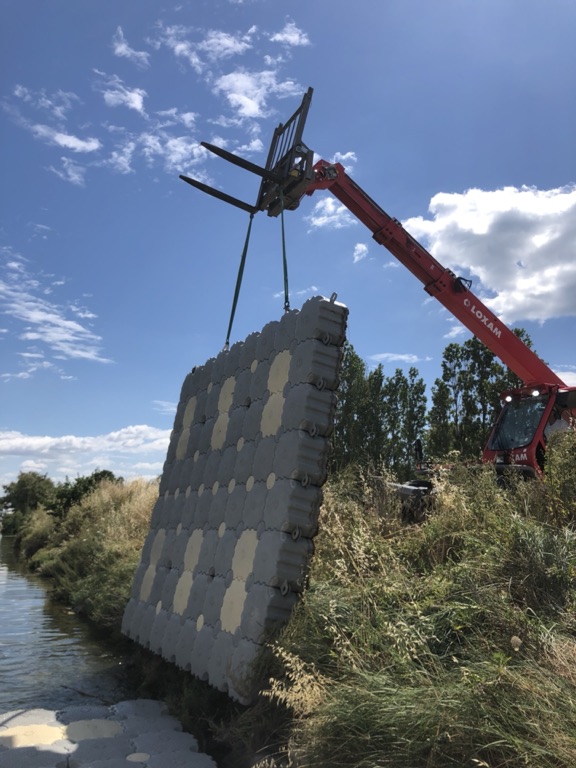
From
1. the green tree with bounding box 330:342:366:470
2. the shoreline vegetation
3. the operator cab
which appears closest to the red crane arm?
the operator cab

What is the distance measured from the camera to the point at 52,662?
8.61 metres

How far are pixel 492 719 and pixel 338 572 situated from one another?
6.92 ft

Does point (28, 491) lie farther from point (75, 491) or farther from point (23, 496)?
point (75, 491)

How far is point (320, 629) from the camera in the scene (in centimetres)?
463

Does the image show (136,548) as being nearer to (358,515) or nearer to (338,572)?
(358,515)

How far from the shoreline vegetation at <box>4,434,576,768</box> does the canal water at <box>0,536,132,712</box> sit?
2.29 feet

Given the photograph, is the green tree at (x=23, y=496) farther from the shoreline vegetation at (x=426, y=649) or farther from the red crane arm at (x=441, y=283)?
the shoreline vegetation at (x=426, y=649)

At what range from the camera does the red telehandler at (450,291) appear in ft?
25.5

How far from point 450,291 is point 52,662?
9040 mm

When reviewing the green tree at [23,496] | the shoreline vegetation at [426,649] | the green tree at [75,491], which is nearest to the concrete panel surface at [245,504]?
the shoreline vegetation at [426,649]

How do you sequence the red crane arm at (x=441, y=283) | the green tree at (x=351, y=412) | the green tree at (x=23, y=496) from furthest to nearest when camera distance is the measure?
the green tree at (x=23, y=496) → the green tree at (x=351, y=412) → the red crane arm at (x=441, y=283)

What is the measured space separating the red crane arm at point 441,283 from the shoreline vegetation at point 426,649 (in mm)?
4953

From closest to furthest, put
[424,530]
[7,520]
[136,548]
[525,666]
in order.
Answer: [525,666], [424,530], [136,548], [7,520]

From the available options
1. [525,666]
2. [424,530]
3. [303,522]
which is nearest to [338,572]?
[303,522]
